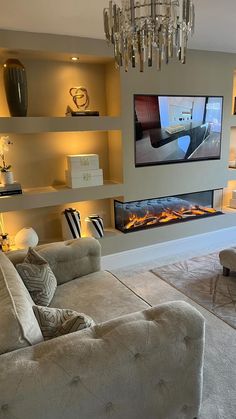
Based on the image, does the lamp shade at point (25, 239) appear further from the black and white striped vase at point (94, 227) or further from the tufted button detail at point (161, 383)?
the tufted button detail at point (161, 383)

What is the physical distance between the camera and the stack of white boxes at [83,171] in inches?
131

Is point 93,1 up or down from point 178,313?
up

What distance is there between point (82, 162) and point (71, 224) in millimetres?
693

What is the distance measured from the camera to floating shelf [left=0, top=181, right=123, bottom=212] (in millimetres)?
3043

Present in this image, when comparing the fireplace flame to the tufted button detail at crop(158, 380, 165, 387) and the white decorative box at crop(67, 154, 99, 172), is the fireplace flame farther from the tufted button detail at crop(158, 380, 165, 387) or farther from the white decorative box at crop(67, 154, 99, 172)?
the tufted button detail at crop(158, 380, 165, 387)

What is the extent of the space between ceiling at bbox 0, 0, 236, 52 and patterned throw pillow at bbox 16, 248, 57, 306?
177 cm

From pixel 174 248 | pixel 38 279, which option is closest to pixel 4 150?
pixel 38 279

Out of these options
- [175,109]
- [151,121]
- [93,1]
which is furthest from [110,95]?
[93,1]

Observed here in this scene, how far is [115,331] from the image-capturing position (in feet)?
4.45

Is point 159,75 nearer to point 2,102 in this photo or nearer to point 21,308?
point 2,102

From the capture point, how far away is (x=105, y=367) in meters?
1.25

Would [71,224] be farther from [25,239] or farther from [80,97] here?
[80,97]

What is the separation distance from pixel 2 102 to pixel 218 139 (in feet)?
8.85

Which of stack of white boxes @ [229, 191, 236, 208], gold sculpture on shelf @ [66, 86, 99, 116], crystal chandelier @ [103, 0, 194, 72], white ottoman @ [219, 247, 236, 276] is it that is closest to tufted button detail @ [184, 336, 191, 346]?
crystal chandelier @ [103, 0, 194, 72]
